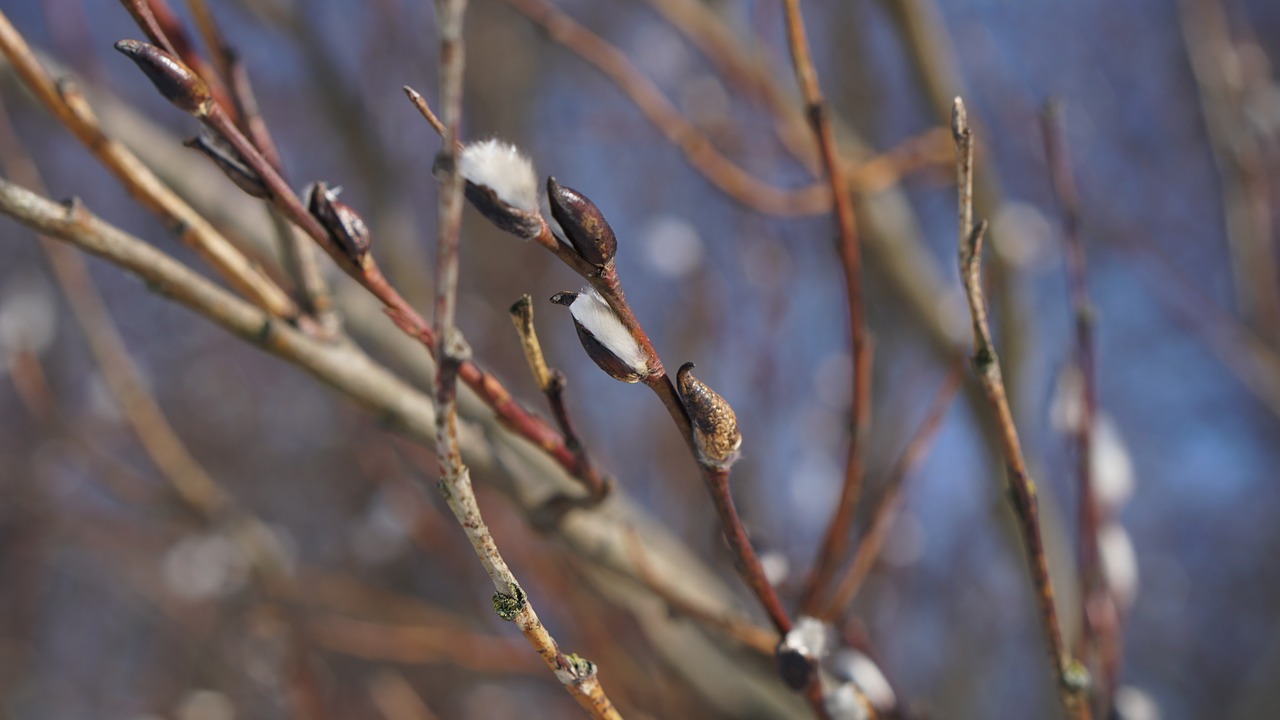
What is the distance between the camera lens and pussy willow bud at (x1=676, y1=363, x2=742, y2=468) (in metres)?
0.43

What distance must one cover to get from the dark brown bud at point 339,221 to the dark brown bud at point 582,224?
13cm

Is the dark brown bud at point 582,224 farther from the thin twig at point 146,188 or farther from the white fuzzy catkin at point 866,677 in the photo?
the white fuzzy catkin at point 866,677

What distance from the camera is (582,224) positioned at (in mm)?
390

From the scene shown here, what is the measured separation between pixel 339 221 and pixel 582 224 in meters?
0.15

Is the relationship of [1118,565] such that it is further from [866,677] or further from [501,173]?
[501,173]

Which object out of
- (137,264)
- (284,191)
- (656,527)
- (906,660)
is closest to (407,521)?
(656,527)

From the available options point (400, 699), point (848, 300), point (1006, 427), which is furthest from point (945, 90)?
point (400, 699)

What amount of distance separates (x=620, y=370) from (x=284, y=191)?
8.6 inches

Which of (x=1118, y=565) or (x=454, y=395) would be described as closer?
(x=454, y=395)

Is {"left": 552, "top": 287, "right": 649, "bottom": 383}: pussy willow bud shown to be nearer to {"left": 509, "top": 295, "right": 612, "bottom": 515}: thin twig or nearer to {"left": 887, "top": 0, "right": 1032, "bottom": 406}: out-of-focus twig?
{"left": 509, "top": 295, "right": 612, "bottom": 515}: thin twig

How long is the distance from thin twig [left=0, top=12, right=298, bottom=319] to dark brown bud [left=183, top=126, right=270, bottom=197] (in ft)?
0.54

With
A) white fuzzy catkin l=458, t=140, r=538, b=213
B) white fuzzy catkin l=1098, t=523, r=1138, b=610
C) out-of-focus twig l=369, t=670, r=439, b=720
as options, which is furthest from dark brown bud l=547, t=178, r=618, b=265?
out-of-focus twig l=369, t=670, r=439, b=720

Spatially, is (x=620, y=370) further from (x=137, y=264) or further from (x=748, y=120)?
(x=748, y=120)

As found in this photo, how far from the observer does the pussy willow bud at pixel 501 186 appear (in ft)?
1.25
